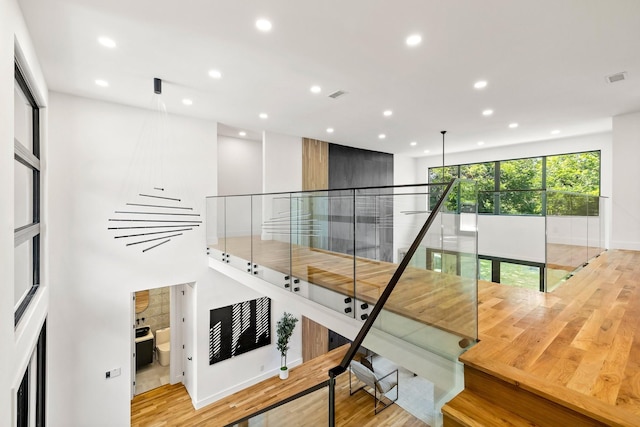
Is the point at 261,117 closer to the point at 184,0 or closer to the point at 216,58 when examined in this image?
the point at 216,58

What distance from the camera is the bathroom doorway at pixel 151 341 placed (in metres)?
6.83

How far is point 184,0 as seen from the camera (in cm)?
253

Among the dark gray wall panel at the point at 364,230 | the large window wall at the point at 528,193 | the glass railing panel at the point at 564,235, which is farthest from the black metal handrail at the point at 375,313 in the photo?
the glass railing panel at the point at 564,235

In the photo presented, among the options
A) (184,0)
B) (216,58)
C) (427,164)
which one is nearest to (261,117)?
(216,58)

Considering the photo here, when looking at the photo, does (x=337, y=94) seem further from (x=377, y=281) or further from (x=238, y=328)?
(x=238, y=328)

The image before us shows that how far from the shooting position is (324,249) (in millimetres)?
4199

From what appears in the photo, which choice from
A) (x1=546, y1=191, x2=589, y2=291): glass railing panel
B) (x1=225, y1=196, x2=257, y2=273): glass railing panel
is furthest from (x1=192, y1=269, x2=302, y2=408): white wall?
(x1=546, y1=191, x2=589, y2=291): glass railing panel

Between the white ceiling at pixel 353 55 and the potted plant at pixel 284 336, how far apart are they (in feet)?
15.7

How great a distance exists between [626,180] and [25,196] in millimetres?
9729

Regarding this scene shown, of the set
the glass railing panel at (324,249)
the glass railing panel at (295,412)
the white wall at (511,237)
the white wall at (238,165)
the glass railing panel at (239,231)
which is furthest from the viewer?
the white wall at (238,165)

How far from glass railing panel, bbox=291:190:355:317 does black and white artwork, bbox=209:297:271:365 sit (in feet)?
10.2

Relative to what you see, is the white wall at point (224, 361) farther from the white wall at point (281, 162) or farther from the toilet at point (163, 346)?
the white wall at point (281, 162)

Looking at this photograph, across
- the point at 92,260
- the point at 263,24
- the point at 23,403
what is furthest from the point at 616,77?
the point at 23,403

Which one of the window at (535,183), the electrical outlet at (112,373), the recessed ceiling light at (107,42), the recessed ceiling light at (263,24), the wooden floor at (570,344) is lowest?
the electrical outlet at (112,373)
